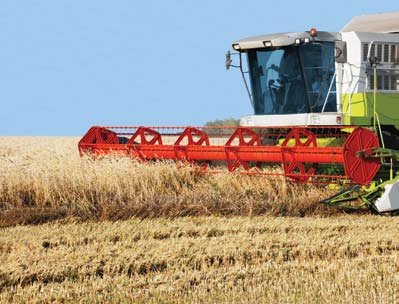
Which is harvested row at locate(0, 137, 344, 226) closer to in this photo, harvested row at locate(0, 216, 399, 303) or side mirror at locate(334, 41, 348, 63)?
harvested row at locate(0, 216, 399, 303)

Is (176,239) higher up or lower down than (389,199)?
higher up

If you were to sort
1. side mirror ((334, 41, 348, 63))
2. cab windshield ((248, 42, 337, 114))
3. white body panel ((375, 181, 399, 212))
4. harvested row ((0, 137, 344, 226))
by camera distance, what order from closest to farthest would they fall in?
1. harvested row ((0, 137, 344, 226))
2. white body panel ((375, 181, 399, 212))
3. side mirror ((334, 41, 348, 63))
4. cab windshield ((248, 42, 337, 114))

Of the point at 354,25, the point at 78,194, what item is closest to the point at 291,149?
the point at 78,194

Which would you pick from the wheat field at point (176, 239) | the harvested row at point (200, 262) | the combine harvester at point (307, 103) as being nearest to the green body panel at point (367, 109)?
the combine harvester at point (307, 103)

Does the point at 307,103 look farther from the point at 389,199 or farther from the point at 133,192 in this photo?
the point at 133,192

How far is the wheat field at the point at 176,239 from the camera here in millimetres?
4102

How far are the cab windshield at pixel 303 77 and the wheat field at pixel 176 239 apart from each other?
1.33 meters

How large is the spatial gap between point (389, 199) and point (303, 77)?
2.40 metres

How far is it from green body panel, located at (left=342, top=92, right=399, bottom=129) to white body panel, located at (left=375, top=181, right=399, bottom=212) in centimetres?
164

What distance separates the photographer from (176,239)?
5383 millimetres

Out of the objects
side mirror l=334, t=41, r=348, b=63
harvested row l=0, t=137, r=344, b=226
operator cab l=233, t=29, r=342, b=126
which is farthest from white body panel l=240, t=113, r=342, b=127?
harvested row l=0, t=137, r=344, b=226

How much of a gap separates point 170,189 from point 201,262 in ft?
10.7

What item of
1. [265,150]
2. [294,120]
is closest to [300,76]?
[294,120]

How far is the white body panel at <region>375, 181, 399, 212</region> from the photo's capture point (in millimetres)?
6949
